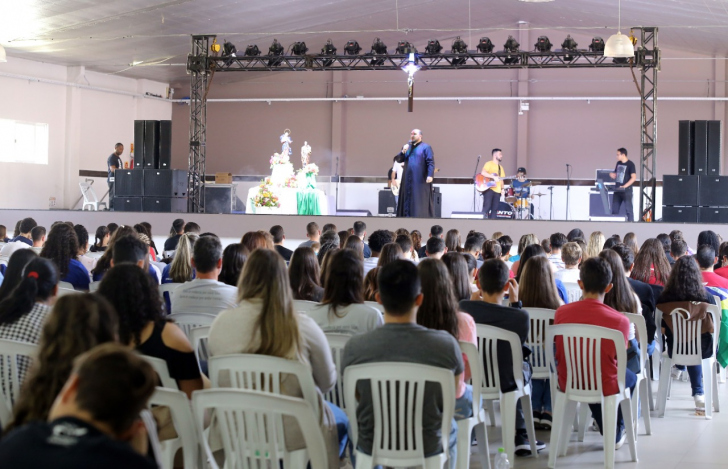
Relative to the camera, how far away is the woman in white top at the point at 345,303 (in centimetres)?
311

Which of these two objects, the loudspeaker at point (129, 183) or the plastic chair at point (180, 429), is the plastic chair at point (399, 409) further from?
the loudspeaker at point (129, 183)

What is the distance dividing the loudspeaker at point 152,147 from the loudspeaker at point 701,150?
8.15 meters

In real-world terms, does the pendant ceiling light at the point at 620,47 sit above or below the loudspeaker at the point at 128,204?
above

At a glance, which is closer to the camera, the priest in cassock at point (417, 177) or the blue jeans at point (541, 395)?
the blue jeans at point (541, 395)

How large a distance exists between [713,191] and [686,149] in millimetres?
770

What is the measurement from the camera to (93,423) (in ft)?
3.79

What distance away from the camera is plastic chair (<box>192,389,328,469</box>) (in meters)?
2.16

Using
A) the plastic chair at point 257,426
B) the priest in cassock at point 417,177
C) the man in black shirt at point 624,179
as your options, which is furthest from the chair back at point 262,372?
the man in black shirt at point 624,179

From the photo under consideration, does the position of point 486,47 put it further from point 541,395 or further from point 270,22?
point 541,395

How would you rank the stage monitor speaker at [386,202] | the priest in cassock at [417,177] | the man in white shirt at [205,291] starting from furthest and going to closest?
the stage monitor speaker at [386,202], the priest in cassock at [417,177], the man in white shirt at [205,291]

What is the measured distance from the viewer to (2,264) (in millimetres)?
5047

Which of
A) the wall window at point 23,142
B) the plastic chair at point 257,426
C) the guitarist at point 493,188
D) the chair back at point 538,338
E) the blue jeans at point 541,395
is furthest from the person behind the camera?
the wall window at point 23,142

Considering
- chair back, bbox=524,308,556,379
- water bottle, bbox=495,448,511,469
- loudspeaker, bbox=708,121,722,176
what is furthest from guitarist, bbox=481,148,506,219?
water bottle, bbox=495,448,511,469

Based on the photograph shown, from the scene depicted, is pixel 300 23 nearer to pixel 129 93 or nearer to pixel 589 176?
pixel 129 93
